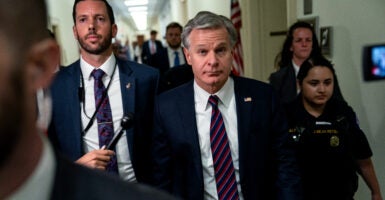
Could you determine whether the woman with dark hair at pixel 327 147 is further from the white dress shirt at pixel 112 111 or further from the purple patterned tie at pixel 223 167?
the white dress shirt at pixel 112 111

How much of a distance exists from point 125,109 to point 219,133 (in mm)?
489

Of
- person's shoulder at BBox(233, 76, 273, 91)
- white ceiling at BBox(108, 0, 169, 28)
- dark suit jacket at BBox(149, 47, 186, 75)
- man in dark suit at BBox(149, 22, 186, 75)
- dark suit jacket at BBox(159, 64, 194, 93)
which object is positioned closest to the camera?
person's shoulder at BBox(233, 76, 273, 91)

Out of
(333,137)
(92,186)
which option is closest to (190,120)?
(333,137)

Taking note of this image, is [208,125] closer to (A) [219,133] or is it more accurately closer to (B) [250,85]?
(A) [219,133]

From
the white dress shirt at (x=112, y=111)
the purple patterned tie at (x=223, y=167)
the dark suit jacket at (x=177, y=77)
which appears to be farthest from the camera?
the dark suit jacket at (x=177, y=77)

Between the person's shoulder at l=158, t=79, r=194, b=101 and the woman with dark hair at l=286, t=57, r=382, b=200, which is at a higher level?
the person's shoulder at l=158, t=79, r=194, b=101

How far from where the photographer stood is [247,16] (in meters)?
4.33

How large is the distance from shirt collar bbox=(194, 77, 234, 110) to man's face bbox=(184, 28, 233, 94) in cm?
2

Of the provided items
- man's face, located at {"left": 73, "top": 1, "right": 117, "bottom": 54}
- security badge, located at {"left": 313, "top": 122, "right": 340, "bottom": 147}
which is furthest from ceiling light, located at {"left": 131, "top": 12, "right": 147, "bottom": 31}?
security badge, located at {"left": 313, "top": 122, "right": 340, "bottom": 147}

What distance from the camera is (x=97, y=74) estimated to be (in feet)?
5.59

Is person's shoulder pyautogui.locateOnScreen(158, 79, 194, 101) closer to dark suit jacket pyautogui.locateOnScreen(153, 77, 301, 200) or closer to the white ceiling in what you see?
dark suit jacket pyautogui.locateOnScreen(153, 77, 301, 200)

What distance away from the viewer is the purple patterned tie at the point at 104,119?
5.36 feet

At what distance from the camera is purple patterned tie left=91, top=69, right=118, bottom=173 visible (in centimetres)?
163

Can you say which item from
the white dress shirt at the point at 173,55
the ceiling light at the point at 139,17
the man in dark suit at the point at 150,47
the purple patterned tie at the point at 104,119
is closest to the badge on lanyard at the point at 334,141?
the purple patterned tie at the point at 104,119
